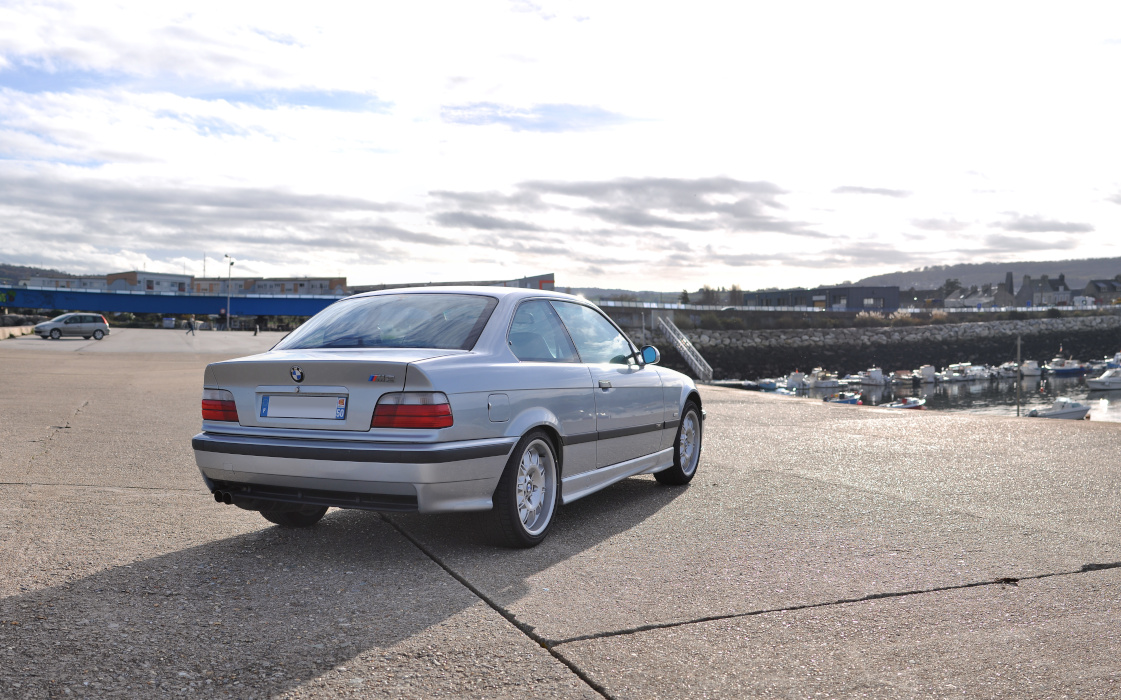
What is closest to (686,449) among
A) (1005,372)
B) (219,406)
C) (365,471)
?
(365,471)

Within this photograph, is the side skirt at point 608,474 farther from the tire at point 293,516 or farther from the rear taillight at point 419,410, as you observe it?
the tire at point 293,516

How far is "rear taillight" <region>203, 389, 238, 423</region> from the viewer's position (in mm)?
4953

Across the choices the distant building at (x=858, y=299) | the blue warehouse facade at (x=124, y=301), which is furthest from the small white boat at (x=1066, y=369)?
the blue warehouse facade at (x=124, y=301)

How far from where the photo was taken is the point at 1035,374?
8206 cm

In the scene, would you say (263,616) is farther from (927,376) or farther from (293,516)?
(927,376)

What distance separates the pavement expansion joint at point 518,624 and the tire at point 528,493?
1.41 feet

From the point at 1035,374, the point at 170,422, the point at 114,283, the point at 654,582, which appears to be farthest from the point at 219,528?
the point at 114,283

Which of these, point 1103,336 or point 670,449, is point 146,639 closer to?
point 670,449

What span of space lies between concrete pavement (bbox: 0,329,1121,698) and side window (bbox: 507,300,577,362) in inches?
45.1

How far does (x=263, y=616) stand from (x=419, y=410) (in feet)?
4.11

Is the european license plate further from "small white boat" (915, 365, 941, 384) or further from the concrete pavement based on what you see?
"small white boat" (915, 365, 941, 384)

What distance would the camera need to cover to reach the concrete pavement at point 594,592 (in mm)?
3121

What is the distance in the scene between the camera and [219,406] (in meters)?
5.02

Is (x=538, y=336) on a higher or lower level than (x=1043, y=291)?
lower
